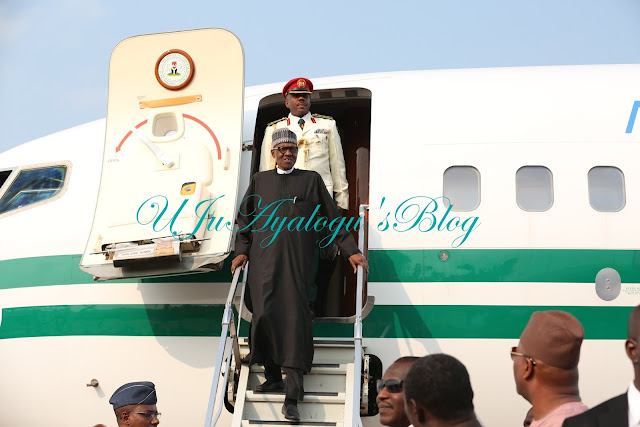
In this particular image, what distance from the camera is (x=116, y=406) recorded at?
4.96 meters

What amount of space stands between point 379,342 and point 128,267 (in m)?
2.27

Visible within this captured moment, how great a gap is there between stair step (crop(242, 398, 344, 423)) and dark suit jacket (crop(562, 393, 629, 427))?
356 cm

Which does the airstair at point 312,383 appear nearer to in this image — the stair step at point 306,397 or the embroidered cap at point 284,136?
the stair step at point 306,397

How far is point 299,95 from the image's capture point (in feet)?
25.8

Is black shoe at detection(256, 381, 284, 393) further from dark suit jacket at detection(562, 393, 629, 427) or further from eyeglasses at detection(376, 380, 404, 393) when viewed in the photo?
dark suit jacket at detection(562, 393, 629, 427)

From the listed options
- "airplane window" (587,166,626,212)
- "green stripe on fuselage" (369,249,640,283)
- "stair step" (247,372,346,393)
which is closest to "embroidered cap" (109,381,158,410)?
"stair step" (247,372,346,393)

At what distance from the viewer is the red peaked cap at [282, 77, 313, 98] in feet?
25.8

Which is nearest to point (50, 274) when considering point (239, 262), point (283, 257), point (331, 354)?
point (239, 262)

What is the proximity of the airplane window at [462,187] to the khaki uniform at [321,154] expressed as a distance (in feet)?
3.06

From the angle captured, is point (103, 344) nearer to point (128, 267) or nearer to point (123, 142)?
point (128, 267)

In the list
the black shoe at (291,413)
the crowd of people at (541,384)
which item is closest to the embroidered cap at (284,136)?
the black shoe at (291,413)

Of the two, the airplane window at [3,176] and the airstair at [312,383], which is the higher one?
the airplane window at [3,176]

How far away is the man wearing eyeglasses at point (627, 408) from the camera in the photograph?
2.97m

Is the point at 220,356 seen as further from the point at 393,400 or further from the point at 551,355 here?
the point at 551,355
